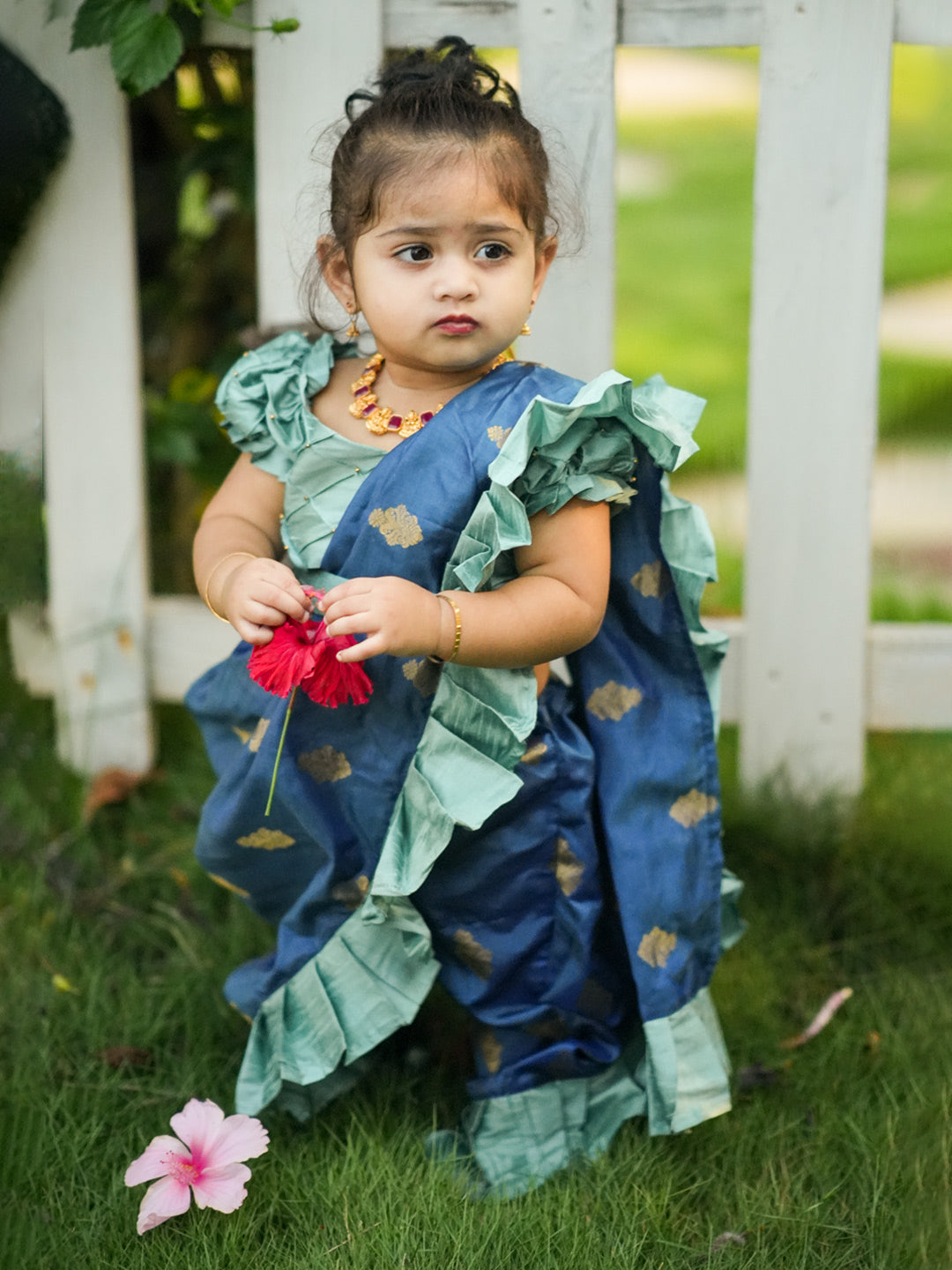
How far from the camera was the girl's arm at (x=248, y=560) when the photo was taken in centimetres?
140

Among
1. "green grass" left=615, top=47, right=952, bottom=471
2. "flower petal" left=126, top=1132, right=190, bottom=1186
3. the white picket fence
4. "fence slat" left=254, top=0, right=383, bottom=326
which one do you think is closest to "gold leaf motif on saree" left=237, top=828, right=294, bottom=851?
"flower petal" left=126, top=1132, right=190, bottom=1186

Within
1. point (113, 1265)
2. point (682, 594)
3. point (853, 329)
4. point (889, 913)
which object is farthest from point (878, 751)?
point (113, 1265)

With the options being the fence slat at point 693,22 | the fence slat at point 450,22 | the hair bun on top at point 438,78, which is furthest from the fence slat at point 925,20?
the hair bun on top at point 438,78

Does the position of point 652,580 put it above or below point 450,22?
below

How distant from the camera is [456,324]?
1.45m

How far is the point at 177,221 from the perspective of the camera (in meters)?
2.63

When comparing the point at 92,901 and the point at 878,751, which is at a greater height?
the point at 878,751

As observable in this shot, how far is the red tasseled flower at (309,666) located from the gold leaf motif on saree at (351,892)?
276 millimetres

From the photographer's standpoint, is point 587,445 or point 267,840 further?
point 267,840

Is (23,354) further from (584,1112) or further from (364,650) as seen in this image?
(584,1112)

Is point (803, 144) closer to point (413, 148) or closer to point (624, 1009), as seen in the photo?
point (413, 148)

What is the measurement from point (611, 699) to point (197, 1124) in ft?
2.18

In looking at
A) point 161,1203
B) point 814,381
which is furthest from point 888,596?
point 161,1203

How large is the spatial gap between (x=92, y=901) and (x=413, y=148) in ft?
4.05
